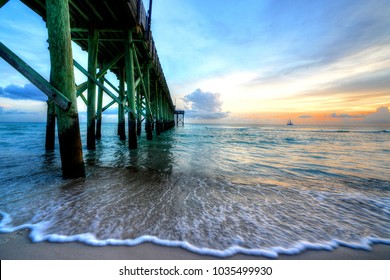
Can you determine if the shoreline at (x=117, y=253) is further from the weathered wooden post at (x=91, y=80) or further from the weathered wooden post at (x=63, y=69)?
the weathered wooden post at (x=91, y=80)

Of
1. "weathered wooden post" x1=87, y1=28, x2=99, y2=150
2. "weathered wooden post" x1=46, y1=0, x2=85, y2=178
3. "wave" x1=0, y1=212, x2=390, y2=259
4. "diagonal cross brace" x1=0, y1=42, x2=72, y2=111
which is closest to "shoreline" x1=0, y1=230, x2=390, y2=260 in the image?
"wave" x1=0, y1=212, x2=390, y2=259

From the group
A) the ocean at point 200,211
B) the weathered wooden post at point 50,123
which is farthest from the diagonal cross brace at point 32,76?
the weathered wooden post at point 50,123

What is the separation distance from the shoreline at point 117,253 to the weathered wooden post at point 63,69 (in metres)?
1.59

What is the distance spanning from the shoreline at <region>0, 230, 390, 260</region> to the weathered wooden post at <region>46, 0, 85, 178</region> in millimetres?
1594

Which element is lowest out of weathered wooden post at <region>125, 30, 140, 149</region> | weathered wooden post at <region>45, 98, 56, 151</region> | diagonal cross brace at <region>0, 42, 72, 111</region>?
weathered wooden post at <region>45, 98, 56, 151</region>

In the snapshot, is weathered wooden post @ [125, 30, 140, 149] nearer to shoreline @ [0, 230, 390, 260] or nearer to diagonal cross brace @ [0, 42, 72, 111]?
diagonal cross brace @ [0, 42, 72, 111]

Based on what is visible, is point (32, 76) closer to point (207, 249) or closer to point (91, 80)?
point (207, 249)

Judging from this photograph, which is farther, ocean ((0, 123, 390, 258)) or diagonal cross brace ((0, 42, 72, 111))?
diagonal cross brace ((0, 42, 72, 111))

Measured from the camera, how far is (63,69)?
103 inches

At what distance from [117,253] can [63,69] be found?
2690 mm

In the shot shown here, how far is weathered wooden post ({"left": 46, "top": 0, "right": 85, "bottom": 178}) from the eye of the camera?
2592mm

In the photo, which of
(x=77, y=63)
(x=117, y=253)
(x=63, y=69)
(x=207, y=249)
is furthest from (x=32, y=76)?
(x=77, y=63)
